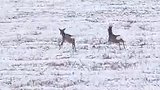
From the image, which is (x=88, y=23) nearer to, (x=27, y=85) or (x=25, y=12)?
(x=25, y=12)

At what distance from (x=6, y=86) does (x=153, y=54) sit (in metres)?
4.64

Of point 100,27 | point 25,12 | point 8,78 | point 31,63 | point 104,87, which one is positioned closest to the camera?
point 104,87

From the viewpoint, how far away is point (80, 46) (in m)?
13.4

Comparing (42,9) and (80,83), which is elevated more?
(42,9)

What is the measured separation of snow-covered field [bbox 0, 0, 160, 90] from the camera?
11.0m

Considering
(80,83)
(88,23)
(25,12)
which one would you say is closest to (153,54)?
(80,83)

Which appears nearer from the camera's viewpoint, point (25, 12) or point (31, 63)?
point (31, 63)

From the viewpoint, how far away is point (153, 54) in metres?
12.7

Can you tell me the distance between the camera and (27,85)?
35.6 ft

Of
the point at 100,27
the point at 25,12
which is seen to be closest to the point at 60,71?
the point at 100,27

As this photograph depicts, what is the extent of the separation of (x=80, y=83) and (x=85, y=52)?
2187 mm

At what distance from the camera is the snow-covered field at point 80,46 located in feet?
36.1

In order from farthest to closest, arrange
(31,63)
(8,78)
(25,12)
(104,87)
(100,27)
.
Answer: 1. (25,12)
2. (100,27)
3. (31,63)
4. (8,78)
5. (104,87)

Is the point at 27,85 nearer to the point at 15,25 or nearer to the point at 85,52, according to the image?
the point at 85,52
